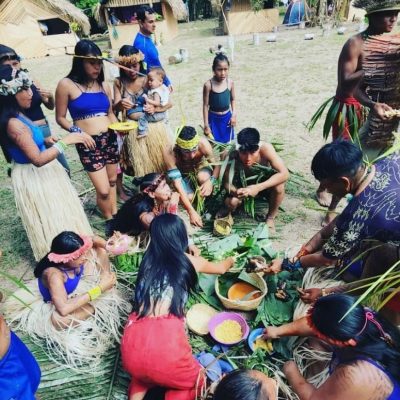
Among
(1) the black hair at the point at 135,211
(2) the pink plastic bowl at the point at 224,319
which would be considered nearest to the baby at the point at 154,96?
(1) the black hair at the point at 135,211

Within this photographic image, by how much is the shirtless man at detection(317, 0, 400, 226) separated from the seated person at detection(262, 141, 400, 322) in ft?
1.75

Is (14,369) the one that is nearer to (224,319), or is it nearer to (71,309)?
(71,309)

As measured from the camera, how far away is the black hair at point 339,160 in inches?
73.3

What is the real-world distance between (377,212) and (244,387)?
3.70 ft

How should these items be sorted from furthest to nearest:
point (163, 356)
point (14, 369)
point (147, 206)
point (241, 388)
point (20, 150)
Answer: point (147, 206) < point (20, 150) < point (163, 356) < point (14, 369) < point (241, 388)

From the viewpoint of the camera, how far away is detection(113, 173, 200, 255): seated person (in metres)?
2.95

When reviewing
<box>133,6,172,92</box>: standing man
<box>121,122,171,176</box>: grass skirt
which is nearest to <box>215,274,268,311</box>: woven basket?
<box>121,122,171,176</box>: grass skirt

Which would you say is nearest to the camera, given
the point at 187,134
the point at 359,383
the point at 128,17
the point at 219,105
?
the point at 359,383

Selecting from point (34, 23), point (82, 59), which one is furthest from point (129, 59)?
point (34, 23)

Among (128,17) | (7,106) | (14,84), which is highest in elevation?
(128,17)

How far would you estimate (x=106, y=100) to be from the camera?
3.26 meters

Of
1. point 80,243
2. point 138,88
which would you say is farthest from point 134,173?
point 80,243

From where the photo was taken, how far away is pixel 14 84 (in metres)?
2.48

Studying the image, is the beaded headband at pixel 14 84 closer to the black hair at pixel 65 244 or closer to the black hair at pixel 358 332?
the black hair at pixel 65 244
